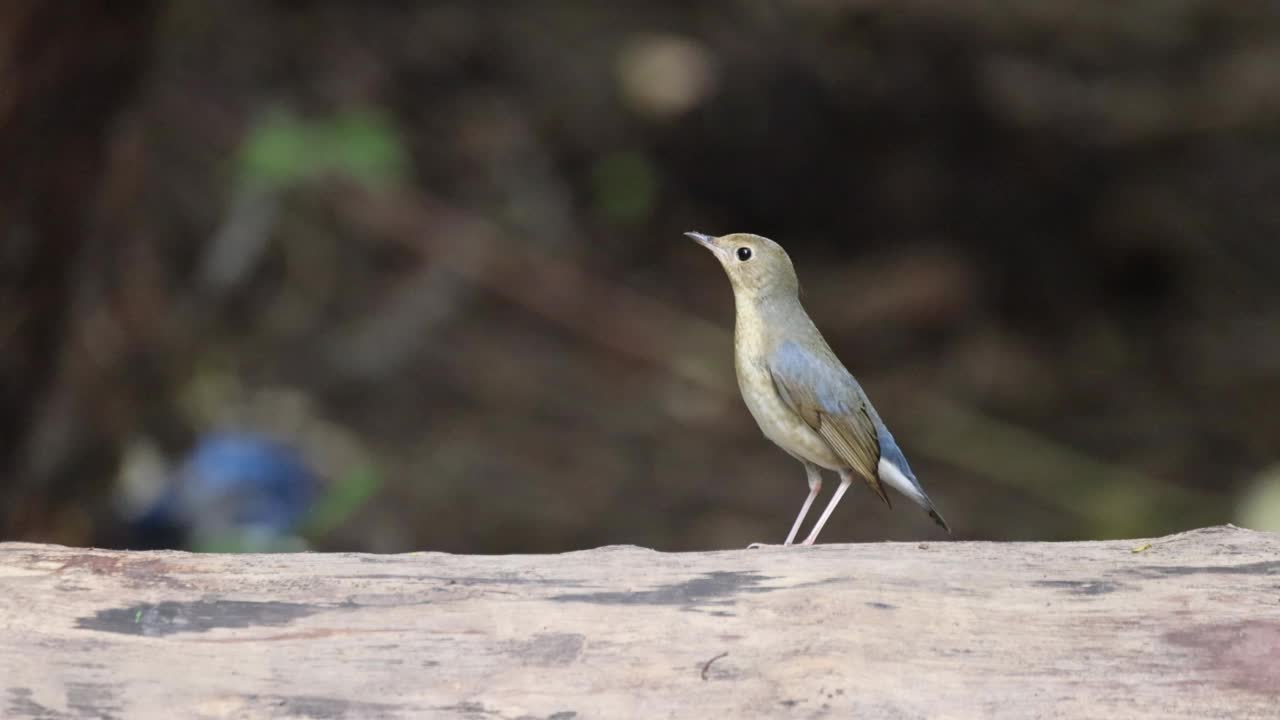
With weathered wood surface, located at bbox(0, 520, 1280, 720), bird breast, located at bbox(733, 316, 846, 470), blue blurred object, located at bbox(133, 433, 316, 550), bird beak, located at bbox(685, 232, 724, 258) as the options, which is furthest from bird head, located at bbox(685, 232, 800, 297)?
blue blurred object, located at bbox(133, 433, 316, 550)

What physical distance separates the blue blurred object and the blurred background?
1.04 ft

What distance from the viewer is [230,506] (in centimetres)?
698

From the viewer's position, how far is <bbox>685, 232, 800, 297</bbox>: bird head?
4484 mm

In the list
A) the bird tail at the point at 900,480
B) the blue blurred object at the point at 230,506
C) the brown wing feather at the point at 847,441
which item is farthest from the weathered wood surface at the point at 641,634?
the blue blurred object at the point at 230,506

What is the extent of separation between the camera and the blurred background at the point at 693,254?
8.29m

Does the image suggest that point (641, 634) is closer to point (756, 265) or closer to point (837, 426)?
point (837, 426)

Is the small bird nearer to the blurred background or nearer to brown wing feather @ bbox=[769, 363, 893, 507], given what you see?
brown wing feather @ bbox=[769, 363, 893, 507]

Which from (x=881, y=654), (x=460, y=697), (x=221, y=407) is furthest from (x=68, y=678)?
(x=221, y=407)

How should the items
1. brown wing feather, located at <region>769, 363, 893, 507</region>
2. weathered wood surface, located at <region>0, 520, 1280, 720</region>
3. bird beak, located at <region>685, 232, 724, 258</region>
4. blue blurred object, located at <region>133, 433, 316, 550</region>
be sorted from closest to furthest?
1. weathered wood surface, located at <region>0, 520, 1280, 720</region>
2. brown wing feather, located at <region>769, 363, 893, 507</region>
3. bird beak, located at <region>685, 232, 724, 258</region>
4. blue blurred object, located at <region>133, 433, 316, 550</region>

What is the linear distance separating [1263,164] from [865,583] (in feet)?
23.8

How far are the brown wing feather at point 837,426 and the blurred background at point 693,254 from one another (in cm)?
352

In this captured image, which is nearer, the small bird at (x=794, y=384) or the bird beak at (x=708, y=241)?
the small bird at (x=794, y=384)

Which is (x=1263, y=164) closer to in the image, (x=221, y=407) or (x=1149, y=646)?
(x=221, y=407)

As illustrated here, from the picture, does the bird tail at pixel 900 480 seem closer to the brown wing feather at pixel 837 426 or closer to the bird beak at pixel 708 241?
the brown wing feather at pixel 837 426
